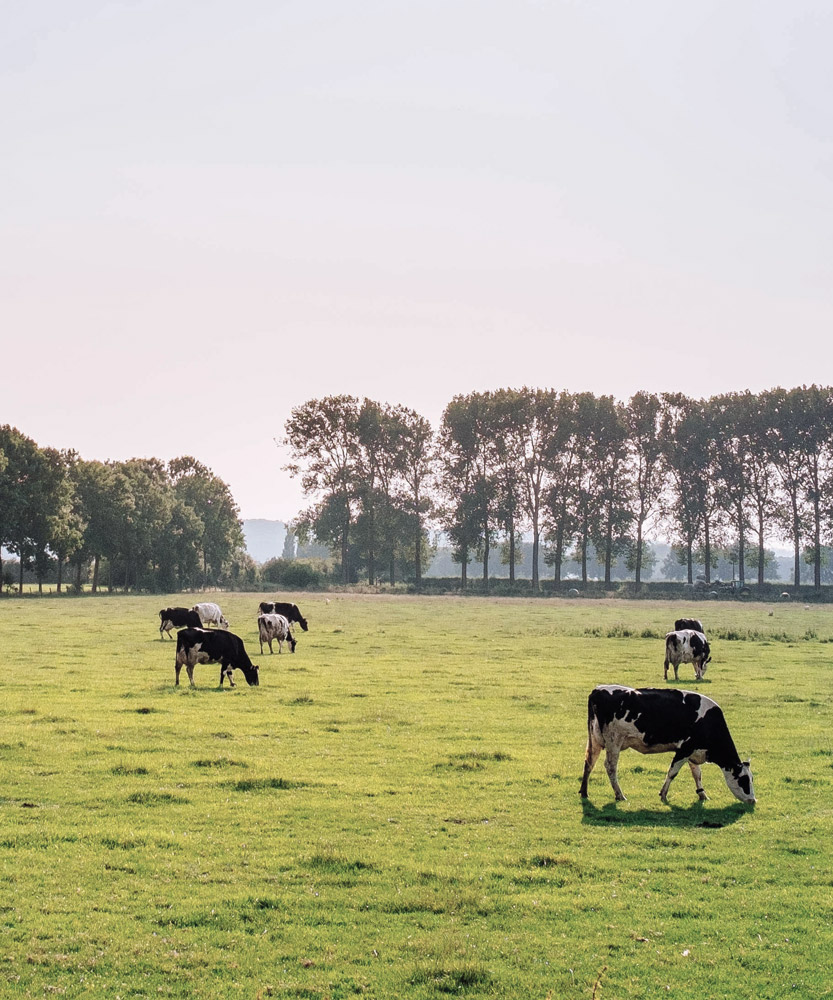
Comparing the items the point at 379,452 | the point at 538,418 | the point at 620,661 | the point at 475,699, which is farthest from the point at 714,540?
the point at 475,699

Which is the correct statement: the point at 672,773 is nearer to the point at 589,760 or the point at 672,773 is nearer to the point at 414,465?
the point at 589,760

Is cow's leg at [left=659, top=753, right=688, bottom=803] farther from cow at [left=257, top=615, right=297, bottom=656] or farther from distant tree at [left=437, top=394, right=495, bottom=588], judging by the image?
distant tree at [left=437, top=394, right=495, bottom=588]

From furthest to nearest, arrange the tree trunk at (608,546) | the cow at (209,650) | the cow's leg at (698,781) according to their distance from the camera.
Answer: the tree trunk at (608,546) → the cow at (209,650) → the cow's leg at (698,781)

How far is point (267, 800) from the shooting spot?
1422 centimetres

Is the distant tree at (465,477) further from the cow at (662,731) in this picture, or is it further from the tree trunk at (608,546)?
the cow at (662,731)

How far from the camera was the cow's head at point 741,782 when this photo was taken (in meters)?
14.5

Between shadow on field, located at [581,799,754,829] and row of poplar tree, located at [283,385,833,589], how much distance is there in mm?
89272

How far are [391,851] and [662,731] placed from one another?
5.16 meters

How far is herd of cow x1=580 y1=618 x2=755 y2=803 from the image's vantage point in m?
14.5

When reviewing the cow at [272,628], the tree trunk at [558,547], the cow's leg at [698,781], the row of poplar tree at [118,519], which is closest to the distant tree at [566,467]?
the tree trunk at [558,547]

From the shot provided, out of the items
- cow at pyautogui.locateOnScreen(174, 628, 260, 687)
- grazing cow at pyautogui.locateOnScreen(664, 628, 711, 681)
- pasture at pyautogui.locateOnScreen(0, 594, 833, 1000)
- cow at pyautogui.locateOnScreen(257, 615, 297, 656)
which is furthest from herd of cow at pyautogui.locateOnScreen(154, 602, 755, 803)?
cow at pyautogui.locateOnScreen(257, 615, 297, 656)

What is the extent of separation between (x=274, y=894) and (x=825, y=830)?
8023 mm

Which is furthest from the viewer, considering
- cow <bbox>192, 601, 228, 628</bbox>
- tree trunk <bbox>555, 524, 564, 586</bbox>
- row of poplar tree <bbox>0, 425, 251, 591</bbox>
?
tree trunk <bbox>555, 524, 564, 586</bbox>

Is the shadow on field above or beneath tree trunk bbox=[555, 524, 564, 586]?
beneath
